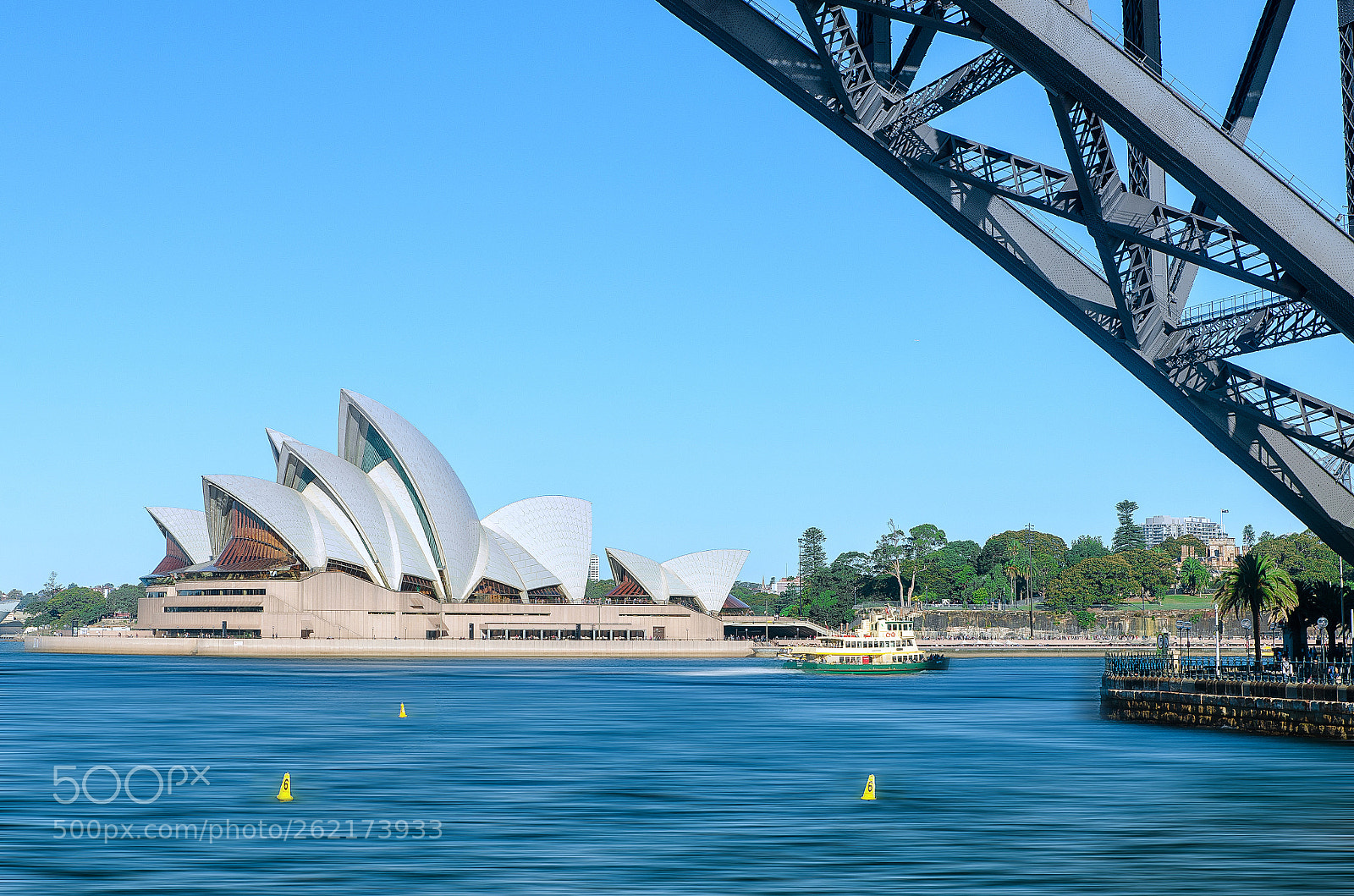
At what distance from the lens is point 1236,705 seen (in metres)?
38.9

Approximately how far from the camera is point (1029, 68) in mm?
15562

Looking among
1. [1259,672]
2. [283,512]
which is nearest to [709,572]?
[283,512]

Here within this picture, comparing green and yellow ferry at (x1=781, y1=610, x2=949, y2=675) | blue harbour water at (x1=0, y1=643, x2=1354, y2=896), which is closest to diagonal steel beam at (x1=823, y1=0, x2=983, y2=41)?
blue harbour water at (x1=0, y1=643, x2=1354, y2=896)

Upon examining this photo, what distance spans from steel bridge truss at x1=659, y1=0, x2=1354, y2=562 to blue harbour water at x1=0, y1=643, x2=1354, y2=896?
6.54 m

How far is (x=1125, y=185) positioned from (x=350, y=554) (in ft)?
334

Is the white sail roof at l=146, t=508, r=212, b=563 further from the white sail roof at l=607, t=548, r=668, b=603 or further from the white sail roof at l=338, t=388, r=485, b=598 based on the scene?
the white sail roof at l=607, t=548, r=668, b=603

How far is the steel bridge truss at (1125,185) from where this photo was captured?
15695 millimetres

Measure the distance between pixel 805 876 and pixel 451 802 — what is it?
9.60 meters

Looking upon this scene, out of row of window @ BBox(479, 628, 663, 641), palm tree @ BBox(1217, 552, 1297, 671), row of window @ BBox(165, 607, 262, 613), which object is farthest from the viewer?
row of window @ BBox(479, 628, 663, 641)

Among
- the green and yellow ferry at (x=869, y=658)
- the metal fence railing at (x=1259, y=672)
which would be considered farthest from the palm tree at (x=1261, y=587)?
the green and yellow ferry at (x=869, y=658)

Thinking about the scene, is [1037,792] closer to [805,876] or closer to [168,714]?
[805,876]

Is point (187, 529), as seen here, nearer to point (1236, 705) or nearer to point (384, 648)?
point (384, 648)

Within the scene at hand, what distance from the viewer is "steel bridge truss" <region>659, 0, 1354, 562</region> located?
51.5ft

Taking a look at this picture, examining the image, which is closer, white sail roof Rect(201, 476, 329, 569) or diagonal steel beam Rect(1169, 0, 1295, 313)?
diagonal steel beam Rect(1169, 0, 1295, 313)
